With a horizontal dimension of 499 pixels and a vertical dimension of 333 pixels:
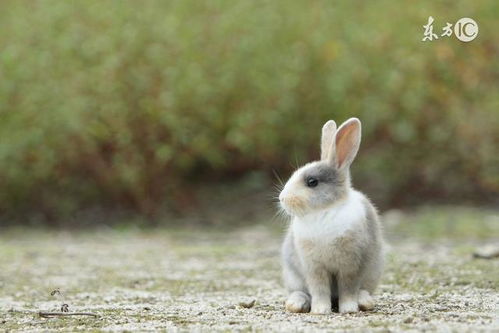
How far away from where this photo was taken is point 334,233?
4.13 metres

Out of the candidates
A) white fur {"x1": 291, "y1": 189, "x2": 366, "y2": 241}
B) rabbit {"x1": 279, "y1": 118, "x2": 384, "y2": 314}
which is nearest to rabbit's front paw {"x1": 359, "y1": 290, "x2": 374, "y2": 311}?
rabbit {"x1": 279, "y1": 118, "x2": 384, "y2": 314}

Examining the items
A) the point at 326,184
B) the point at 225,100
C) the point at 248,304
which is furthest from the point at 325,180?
the point at 225,100

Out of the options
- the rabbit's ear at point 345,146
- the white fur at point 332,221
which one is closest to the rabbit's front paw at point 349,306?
the white fur at point 332,221

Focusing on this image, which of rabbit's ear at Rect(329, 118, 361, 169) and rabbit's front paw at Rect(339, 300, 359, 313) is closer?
rabbit's front paw at Rect(339, 300, 359, 313)

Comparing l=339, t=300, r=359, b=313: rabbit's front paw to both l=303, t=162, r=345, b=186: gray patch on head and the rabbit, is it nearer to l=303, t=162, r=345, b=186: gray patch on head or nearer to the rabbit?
the rabbit

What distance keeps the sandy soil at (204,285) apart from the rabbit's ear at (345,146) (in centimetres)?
65

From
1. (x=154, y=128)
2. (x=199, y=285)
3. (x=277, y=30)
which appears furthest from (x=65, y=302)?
(x=277, y=30)

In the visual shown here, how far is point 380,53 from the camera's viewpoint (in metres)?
10.3

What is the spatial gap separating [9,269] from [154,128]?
3477 mm

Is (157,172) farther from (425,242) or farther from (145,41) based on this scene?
(425,242)

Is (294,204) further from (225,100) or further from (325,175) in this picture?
(225,100)

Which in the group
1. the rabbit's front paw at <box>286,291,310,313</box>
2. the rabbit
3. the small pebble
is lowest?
the rabbit's front paw at <box>286,291,310,313</box>

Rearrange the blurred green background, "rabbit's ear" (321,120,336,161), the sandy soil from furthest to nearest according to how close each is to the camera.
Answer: the blurred green background, "rabbit's ear" (321,120,336,161), the sandy soil

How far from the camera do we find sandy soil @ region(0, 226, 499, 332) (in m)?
3.97
